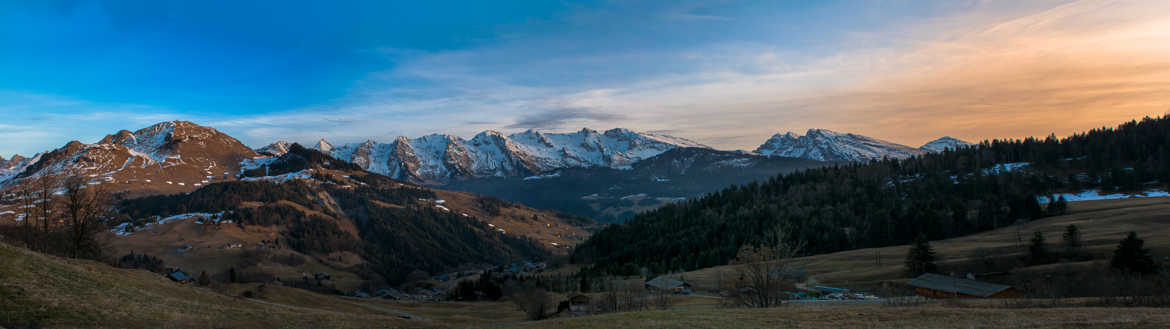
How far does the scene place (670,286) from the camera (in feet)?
366

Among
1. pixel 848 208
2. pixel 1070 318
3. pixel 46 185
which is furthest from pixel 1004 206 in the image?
pixel 46 185

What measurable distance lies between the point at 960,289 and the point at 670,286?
178 ft

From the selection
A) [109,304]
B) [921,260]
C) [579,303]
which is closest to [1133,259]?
[921,260]

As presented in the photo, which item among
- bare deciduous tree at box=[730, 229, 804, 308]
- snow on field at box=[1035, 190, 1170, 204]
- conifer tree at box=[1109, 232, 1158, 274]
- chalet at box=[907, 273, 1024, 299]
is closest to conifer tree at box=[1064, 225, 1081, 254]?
conifer tree at box=[1109, 232, 1158, 274]

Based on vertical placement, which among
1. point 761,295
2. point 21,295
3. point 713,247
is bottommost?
point 713,247

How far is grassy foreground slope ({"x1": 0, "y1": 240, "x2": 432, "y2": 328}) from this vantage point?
27.2 metres

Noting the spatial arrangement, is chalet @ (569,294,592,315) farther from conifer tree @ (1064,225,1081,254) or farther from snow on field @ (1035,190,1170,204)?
snow on field @ (1035,190,1170,204)

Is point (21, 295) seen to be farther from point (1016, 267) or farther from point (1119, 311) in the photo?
point (1016, 267)

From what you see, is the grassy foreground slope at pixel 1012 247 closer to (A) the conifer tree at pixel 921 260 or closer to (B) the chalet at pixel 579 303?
(A) the conifer tree at pixel 921 260

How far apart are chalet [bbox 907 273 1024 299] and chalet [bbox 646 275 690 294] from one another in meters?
44.6

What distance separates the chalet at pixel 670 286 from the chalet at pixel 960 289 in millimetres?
44625

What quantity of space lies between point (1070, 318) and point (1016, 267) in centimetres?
7570

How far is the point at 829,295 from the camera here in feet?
269

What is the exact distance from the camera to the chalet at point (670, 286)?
109188 millimetres
